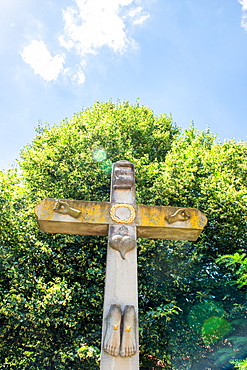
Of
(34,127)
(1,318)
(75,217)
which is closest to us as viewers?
(75,217)

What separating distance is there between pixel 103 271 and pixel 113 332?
5.15 meters

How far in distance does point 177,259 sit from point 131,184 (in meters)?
4.96

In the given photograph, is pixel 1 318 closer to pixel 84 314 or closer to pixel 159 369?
pixel 84 314

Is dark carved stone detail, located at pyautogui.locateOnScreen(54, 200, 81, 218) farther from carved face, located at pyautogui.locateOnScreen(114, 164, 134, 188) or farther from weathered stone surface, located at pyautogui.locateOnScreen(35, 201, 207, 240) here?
carved face, located at pyautogui.locateOnScreen(114, 164, 134, 188)

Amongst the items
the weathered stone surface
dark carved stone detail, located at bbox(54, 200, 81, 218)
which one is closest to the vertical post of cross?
the weathered stone surface

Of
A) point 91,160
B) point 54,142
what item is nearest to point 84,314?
point 91,160

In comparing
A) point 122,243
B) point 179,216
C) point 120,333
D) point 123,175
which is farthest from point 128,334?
point 123,175

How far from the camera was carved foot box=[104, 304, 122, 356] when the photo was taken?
138 inches

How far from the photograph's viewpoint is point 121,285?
401cm

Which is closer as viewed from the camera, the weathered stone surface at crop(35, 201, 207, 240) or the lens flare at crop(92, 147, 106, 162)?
the weathered stone surface at crop(35, 201, 207, 240)

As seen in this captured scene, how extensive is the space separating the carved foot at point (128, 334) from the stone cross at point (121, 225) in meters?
0.01

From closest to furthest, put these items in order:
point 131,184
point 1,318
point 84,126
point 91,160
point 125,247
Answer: point 125,247 → point 131,184 → point 1,318 → point 91,160 → point 84,126

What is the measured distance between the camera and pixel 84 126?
12961 millimetres

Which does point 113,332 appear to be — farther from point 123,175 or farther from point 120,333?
point 123,175
